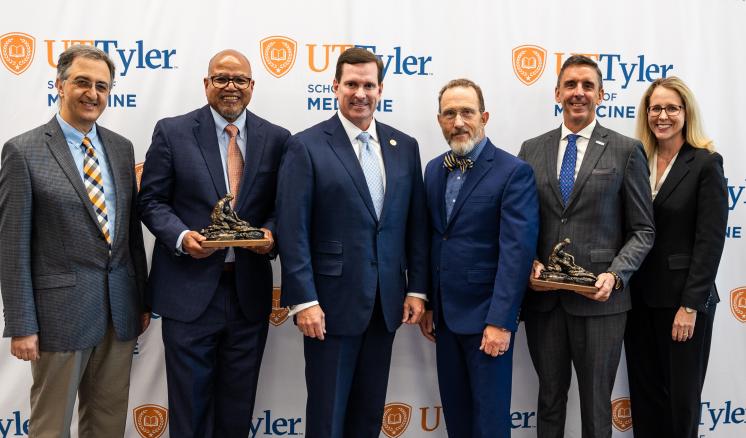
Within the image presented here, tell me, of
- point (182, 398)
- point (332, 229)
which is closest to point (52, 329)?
point (182, 398)

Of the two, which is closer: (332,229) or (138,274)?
(332,229)

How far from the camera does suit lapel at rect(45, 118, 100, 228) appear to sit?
7.52 ft

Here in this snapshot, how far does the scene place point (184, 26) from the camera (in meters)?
3.19

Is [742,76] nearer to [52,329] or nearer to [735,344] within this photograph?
[735,344]

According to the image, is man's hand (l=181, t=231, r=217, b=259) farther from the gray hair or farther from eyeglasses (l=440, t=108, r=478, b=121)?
eyeglasses (l=440, t=108, r=478, b=121)

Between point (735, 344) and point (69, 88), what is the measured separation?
4034 millimetres

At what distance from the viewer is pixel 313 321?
236 centimetres

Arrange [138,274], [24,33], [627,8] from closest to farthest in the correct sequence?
1. [138,274]
2. [24,33]
3. [627,8]

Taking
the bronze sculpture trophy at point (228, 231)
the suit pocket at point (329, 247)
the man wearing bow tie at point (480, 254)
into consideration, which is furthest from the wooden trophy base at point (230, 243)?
the man wearing bow tie at point (480, 254)

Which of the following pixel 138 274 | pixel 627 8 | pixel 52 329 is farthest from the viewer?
pixel 627 8

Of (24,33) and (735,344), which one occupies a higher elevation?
(24,33)

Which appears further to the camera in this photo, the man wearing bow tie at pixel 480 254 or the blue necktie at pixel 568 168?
the blue necktie at pixel 568 168

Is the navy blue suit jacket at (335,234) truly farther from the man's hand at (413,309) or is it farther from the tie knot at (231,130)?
the tie knot at (231,130)

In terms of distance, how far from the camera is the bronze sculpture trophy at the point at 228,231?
7.49 feet
